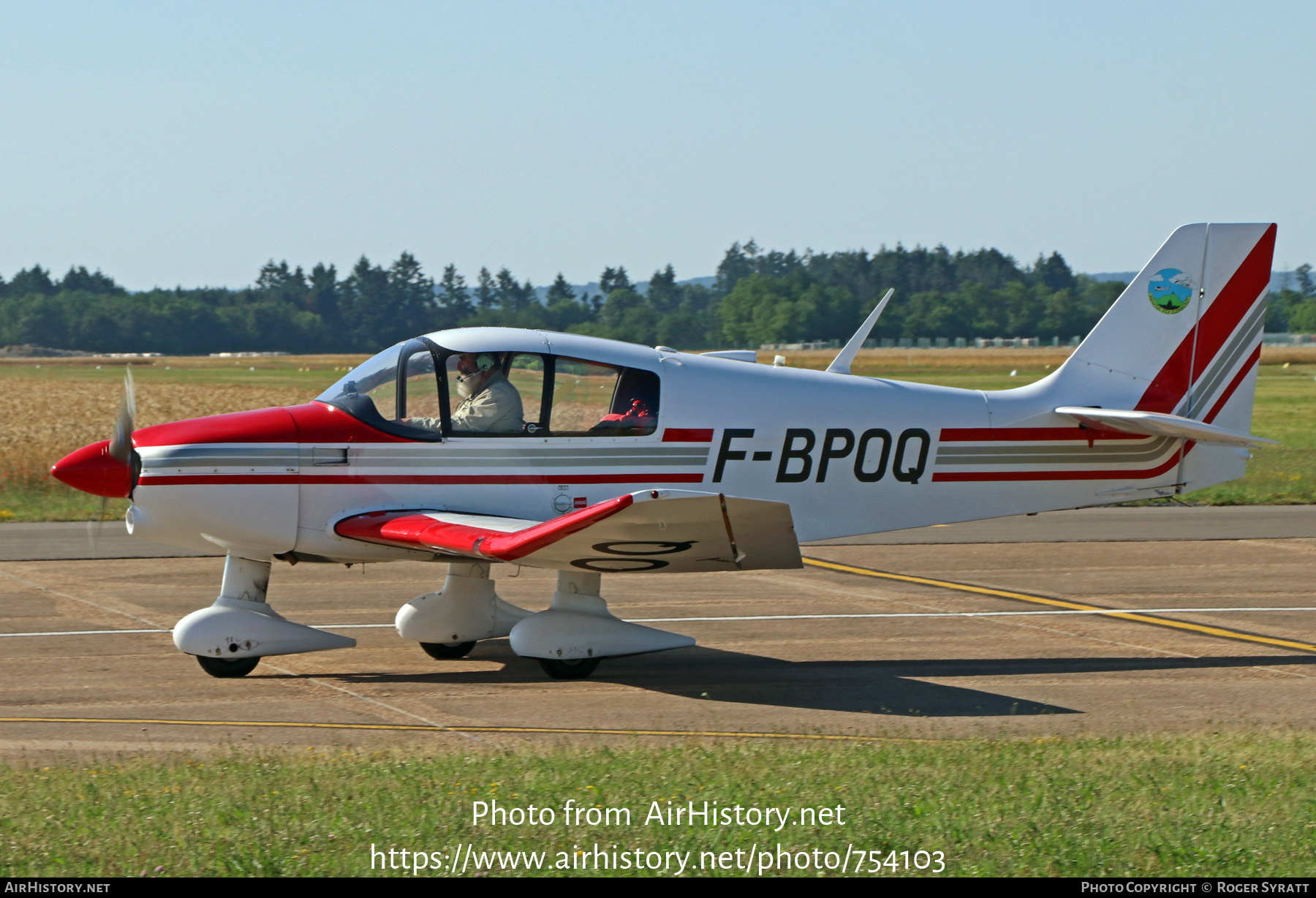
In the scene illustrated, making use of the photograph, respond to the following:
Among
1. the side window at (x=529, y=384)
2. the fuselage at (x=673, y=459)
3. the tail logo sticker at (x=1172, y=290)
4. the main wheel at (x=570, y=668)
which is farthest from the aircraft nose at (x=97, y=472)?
the tail logo sticker at (x=1172, y=290)

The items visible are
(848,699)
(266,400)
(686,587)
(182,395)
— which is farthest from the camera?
(182,395)

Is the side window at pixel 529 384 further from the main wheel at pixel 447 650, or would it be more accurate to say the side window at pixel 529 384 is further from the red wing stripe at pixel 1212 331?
the red wing stripe at pixel 1212 331

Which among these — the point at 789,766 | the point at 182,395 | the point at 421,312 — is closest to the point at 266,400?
the point at 182,395

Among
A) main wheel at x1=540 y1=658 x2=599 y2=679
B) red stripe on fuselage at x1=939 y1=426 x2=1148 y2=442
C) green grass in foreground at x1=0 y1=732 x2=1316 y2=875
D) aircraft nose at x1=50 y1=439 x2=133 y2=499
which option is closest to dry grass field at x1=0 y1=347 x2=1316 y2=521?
aircraft nose at x1=50 y1=439 x2=133 y2=499

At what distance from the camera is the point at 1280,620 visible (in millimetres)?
11133

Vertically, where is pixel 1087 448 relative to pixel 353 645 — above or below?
above

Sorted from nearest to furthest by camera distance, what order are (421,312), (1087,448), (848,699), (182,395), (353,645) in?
1. (848,699)
2. (353,645)
3. (1087,448)
4. (182,395)
5. (421,312)

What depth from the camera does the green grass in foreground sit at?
507cm

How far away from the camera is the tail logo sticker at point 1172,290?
10445 mm

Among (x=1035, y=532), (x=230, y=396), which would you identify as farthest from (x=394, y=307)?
(x=1035, y=532)

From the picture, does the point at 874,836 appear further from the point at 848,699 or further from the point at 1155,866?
the point at 848,699

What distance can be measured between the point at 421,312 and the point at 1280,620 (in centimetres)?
14751

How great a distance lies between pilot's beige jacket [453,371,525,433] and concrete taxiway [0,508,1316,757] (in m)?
1.82

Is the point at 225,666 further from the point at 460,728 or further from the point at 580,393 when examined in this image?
the point at 580,393
